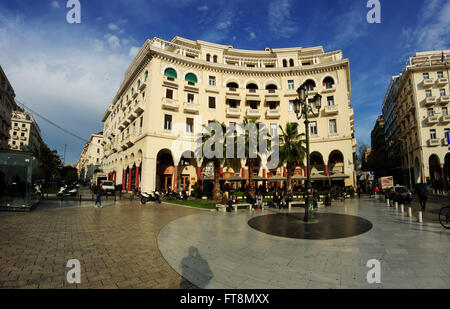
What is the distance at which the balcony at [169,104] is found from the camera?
26766 mm

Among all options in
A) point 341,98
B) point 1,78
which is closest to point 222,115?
point 341,98

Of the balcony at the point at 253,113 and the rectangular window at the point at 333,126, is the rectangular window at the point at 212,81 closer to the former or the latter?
the balcony at the point at 253,113

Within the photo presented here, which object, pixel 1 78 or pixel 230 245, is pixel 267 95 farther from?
pixel 1 78

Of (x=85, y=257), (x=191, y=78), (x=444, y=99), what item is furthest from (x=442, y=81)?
(x=85, y=257)

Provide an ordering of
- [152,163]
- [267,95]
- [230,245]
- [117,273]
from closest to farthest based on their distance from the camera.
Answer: [117,273], [230,245], [152,163], [267,95]

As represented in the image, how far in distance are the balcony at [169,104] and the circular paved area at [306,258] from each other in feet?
71.4

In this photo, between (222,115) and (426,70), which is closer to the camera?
(222,115)

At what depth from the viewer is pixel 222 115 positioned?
3058 centimetres

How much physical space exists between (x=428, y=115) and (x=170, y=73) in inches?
1607

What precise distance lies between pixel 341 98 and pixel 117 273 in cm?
3301

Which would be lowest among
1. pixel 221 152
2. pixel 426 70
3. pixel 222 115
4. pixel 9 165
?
pixel 9 165

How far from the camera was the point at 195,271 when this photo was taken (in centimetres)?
443

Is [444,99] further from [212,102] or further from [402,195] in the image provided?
[212,102]
